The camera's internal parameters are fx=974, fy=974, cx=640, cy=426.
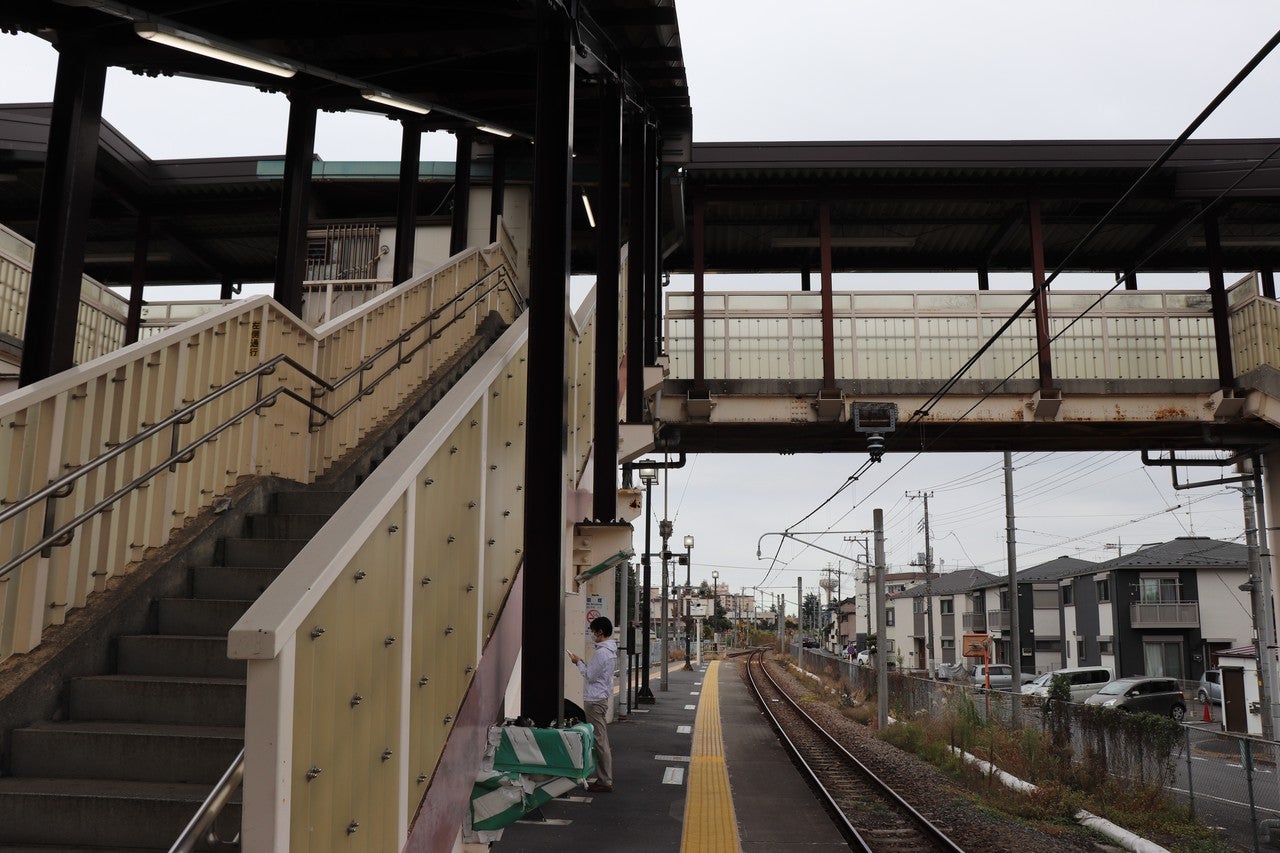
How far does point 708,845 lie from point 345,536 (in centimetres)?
670

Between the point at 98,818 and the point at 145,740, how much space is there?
0.41m

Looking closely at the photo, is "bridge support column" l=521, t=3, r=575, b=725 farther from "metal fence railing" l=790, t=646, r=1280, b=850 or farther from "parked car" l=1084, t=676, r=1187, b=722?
"parked car" l=1084, t=676, r=1187, b=722

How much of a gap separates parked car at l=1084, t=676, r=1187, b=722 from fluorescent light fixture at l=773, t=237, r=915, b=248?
20.0 meters

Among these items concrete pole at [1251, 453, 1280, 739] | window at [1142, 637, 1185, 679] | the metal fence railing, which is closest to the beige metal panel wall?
the metal fence railing

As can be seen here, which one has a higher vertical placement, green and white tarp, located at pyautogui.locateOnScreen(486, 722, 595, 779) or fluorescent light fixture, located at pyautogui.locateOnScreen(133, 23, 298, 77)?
fluorescent light fixture, located at pyautogui.locateOnScreen(133, 23, 298, 77)

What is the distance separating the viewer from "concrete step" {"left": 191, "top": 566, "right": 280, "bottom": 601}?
18.2ft

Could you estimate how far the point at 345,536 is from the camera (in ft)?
11.1

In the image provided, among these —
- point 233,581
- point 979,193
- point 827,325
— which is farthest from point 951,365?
point 233,581

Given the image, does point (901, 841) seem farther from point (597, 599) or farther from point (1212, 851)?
point (597, 599)

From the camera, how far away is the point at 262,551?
596cm

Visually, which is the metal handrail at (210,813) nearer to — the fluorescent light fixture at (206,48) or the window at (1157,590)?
the fluorescent light fixture at (206,48)

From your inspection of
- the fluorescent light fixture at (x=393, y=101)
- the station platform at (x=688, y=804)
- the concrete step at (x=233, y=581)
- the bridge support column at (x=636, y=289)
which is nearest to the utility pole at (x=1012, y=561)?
the station platform at (x=688, y=804)

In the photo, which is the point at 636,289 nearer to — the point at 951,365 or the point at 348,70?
the point at 348,70

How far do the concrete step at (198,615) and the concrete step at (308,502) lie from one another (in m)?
1.44
